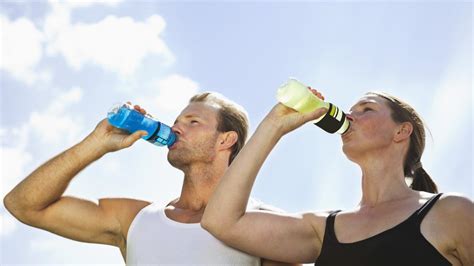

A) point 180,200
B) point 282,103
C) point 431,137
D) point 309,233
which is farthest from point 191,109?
point 431,137

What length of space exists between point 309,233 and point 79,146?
5.09 ft

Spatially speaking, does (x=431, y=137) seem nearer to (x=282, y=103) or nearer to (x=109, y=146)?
(x=282, y=103)

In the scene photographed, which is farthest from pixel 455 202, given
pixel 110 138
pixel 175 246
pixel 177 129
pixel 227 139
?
pixel 110 138

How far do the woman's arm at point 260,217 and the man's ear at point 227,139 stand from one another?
2.77 ft

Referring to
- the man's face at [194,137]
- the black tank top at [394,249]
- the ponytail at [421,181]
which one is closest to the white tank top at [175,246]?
the man's face at [194,137]

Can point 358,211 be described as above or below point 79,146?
below

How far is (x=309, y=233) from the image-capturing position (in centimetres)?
329

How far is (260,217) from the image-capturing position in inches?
129

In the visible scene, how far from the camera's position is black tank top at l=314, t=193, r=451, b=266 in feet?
9.26

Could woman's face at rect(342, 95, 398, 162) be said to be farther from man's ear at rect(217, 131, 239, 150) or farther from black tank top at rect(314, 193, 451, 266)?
man's ear at rect(217, 131, 239, 150)

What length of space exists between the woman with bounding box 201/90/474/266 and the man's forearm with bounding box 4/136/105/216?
99 centimetres

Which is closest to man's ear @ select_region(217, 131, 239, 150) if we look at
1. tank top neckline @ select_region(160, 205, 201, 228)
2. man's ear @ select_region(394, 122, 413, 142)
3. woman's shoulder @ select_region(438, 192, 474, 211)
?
tank top neckline @ select_region(160, 205, 201, 228)

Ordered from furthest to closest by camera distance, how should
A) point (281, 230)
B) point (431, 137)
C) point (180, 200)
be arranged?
point (180, 200) → point (431, 137) → point (281, 230)

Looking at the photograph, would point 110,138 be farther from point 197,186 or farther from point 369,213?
point 369,213
